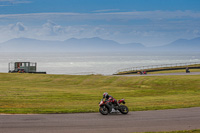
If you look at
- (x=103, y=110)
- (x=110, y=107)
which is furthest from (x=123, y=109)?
(x=103, y=110)

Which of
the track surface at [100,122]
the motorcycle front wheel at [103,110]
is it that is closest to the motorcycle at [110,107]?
the motorcycle front wheel at [103,110]

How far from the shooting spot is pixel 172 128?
14820 millimetres

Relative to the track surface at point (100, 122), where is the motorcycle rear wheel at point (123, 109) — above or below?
above

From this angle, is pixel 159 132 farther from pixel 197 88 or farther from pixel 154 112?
pixel 197 88

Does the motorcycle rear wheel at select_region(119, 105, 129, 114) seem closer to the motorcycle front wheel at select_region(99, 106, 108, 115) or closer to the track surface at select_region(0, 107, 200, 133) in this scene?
the track surface at select_region(0, 107, 200, 133)

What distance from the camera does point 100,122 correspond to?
53.0 feet

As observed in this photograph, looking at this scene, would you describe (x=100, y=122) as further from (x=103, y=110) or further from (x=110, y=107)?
(x=110, y=107)

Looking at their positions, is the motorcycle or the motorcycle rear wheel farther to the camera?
the motorcycle rear wheel

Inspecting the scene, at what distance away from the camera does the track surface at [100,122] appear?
14454 millimetres

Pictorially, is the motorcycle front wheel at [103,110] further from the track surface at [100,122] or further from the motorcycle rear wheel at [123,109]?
the motorcycle rear wheel at [123,109]

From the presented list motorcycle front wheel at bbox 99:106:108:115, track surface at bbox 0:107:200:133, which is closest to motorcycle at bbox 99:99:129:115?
motorcycle front wheel at bbox 99:106:108:115

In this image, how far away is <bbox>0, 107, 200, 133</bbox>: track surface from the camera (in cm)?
1445

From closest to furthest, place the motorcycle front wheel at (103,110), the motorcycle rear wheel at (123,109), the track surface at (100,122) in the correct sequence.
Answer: the track surface at (100,122)
the motorcycle front wheel at (103,110)
the motorcycle rear wheel at (123,109)

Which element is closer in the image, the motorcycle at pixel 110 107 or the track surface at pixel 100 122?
the track surface at pixel 100 122
